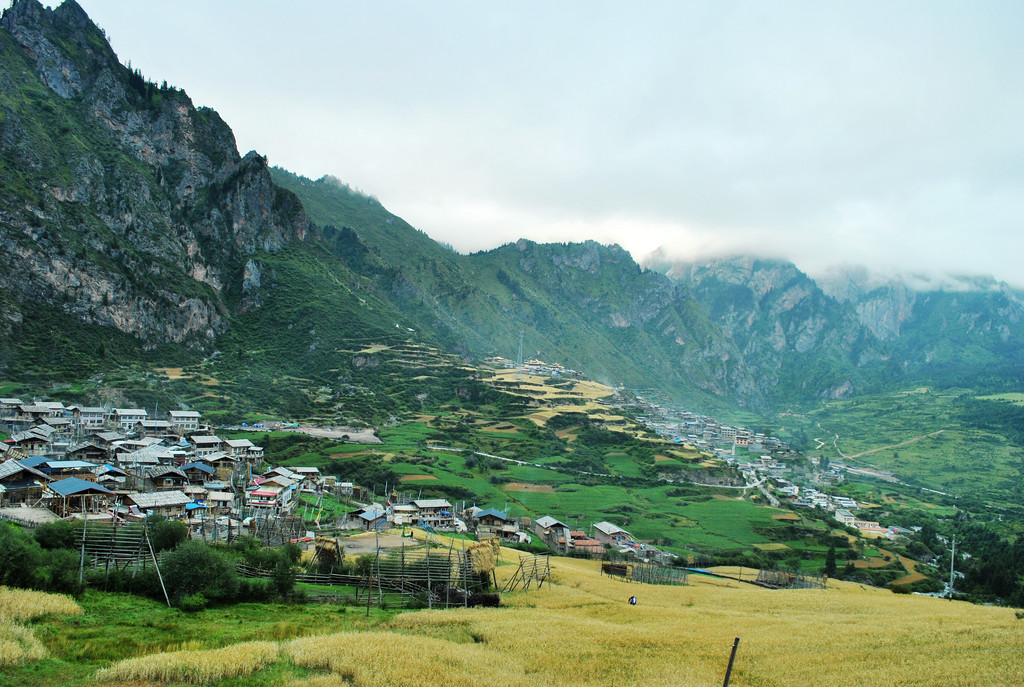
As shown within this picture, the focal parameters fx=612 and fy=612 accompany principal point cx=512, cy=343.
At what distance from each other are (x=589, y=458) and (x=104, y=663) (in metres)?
73.2

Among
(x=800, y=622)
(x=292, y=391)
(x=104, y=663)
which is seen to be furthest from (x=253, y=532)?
(x=292, y=391)

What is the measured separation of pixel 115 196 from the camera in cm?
11194

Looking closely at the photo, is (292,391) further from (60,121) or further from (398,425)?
(60,121)

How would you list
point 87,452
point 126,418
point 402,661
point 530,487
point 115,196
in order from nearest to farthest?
point 402,661 < point 87,452 < point 126,418 < point 530,487 < point 115,196

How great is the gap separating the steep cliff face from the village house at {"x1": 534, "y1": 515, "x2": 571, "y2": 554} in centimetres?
7811

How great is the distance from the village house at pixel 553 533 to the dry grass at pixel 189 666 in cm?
3493

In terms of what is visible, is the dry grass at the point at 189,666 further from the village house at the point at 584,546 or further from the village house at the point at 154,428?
the village house at the point at 154,428

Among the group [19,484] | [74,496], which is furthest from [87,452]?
[74,496]

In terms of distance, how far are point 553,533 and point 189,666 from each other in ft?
131

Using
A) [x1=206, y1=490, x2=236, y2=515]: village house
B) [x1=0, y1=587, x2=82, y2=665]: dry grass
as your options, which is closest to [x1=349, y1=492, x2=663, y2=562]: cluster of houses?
[x1=206, y1=490, x2=236, y2=515]: village house

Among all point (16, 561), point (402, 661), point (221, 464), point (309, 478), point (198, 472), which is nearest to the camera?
point (402, 661)

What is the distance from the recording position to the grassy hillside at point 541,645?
615 inches

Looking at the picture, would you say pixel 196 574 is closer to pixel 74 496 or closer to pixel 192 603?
pixel 192 603

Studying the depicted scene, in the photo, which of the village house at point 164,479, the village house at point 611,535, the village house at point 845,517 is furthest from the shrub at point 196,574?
the village house at point 845,517
